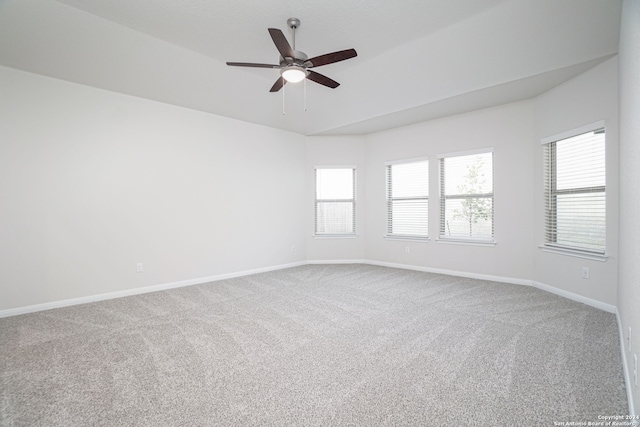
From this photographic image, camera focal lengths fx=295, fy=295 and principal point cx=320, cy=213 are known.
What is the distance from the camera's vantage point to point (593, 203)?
3.57 meters

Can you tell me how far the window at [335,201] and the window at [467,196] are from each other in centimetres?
191

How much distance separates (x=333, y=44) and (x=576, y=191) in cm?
359

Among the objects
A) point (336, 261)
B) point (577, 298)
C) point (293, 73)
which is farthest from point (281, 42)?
point (336, 261)

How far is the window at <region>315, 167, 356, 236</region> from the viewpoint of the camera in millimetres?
6547

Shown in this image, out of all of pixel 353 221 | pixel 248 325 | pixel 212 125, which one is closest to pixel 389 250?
pixel 353 221

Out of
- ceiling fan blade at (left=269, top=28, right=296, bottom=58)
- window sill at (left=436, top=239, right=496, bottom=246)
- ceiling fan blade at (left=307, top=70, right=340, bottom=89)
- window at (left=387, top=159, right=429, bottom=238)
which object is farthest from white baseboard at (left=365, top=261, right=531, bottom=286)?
ceiling fan blade at (left=269, top=28, right=296, bottom=58)

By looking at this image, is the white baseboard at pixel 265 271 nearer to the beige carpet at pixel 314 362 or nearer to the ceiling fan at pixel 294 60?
the beige carpet at pixel 314 362

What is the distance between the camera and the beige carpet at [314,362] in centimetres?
173

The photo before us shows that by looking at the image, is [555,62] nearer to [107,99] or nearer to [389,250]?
[389,250]

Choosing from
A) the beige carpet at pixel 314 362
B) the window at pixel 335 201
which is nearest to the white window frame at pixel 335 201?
the window at pixel 335 201

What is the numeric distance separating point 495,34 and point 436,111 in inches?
67.8

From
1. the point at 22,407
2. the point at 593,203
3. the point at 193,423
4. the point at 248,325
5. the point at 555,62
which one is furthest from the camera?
the point at 593,203

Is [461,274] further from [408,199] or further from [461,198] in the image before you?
[408,199]

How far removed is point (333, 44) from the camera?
3539 mm
